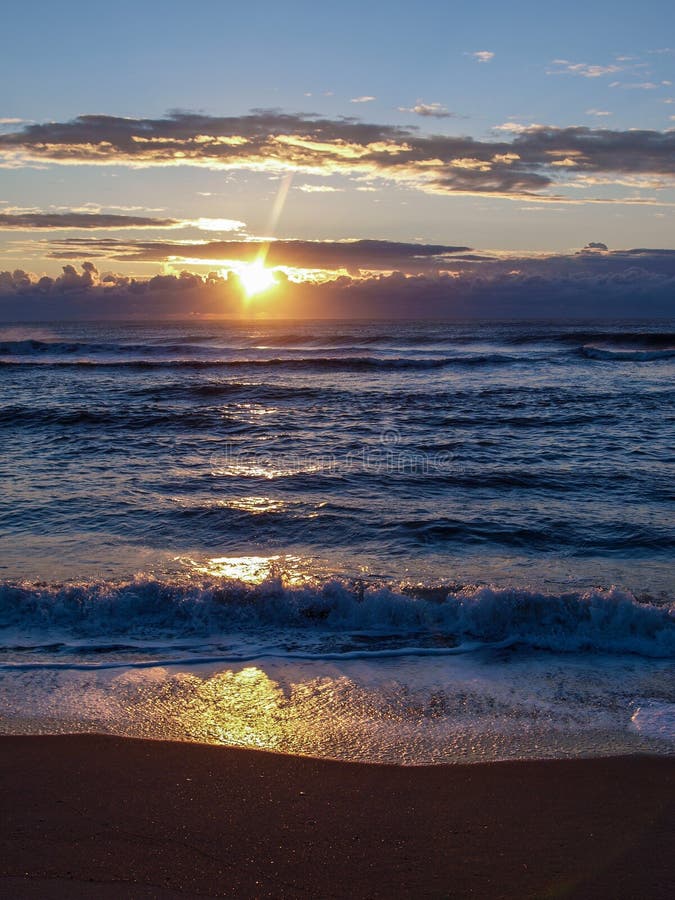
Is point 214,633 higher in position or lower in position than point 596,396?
lower

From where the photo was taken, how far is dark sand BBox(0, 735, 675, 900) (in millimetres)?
3021

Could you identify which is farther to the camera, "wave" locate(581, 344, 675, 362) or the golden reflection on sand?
"wave" locate(581, 344, 675, 362)

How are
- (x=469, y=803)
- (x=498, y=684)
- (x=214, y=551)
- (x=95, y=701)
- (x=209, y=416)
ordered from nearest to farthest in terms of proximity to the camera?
(x=469, y=803) < (x=95, y=701) < (x=498, y=684) < (x=214, y=551) < (x=209, y=416)

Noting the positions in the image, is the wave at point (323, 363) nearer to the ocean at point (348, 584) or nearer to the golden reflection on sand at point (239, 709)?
the ocean at point (348, 584)

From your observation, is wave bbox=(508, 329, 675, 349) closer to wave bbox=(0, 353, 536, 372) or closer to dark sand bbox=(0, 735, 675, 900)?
wave bbox=(0, 353, 536, 372)

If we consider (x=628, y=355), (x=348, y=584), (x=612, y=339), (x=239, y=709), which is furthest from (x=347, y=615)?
(x=612, y=339)

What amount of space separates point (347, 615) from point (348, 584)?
1.36 ft

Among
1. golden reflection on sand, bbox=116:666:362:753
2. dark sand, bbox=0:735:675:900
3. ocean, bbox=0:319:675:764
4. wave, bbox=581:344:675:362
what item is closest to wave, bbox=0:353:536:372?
wave, bbox=581:344:675:362

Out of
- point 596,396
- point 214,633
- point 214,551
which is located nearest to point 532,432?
point 596,396

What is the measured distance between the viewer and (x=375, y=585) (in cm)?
672

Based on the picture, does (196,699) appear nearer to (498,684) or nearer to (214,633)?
(214,633)

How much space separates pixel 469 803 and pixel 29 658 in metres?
3.57

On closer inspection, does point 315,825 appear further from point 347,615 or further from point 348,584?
point 348,584

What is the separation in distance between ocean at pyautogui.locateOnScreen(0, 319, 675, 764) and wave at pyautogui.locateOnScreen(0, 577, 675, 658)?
0.07 ft
